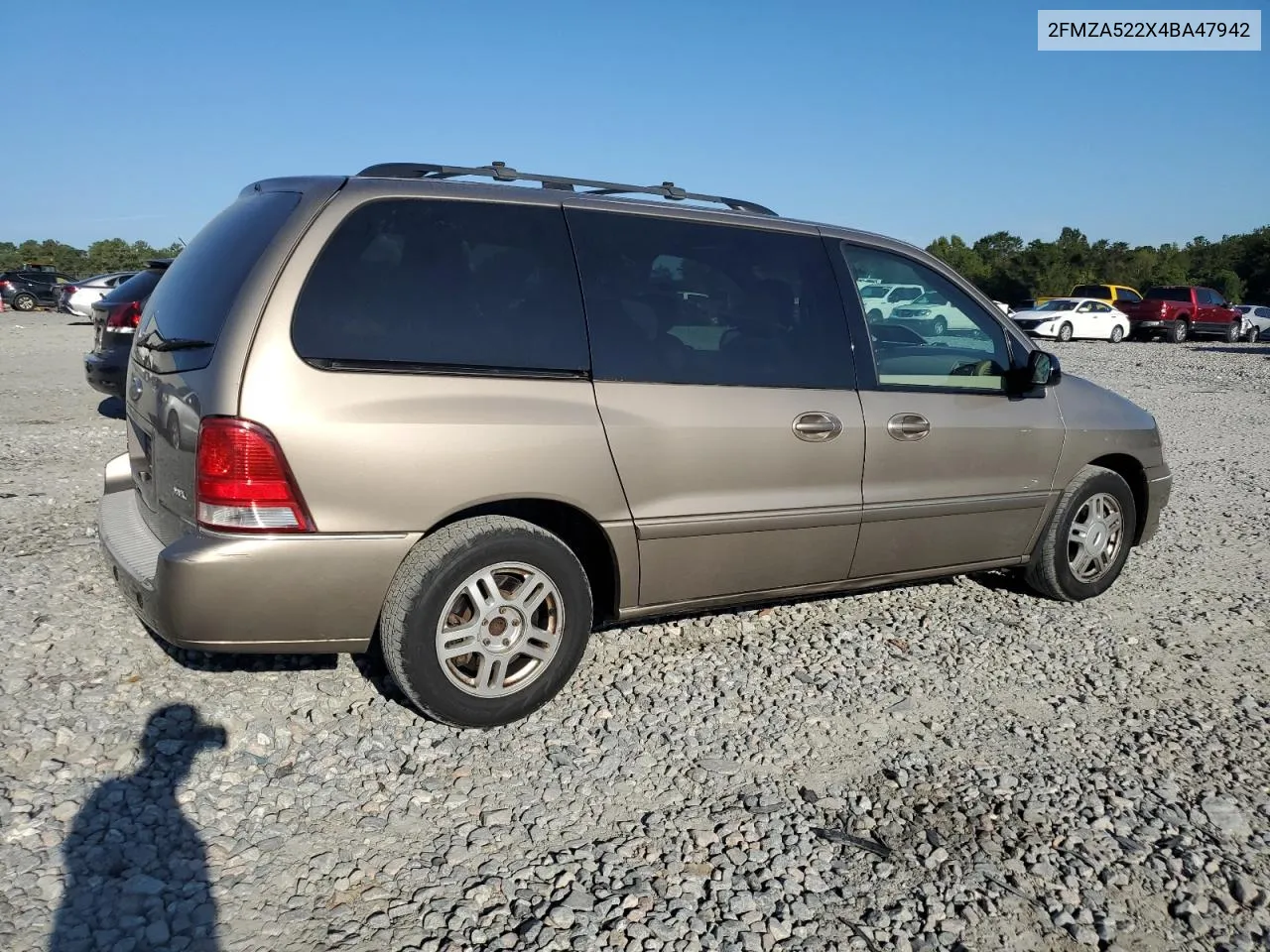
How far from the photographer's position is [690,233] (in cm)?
422

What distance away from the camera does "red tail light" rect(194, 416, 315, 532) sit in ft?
10.5

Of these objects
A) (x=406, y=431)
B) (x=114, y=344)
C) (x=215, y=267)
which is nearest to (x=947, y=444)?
(x=406, y=431)

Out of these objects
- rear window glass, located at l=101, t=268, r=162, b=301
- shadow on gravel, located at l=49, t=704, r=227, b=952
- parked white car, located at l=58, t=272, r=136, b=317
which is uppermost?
parked white car, located at l=58, t=272, r=136, b=317

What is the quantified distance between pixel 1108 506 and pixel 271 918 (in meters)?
4.54

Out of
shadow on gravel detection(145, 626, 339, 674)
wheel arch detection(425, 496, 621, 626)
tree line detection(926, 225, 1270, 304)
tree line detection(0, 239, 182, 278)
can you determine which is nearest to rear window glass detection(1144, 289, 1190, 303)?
tree line detection(926, 225, 1270, 304)

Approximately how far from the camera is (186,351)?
350 cm

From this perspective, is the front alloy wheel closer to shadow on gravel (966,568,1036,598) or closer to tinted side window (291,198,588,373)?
shadow on gravel (966,568,1036,598)

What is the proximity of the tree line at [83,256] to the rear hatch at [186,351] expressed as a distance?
192 ft

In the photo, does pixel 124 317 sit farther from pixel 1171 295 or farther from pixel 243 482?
pixel 1171 295

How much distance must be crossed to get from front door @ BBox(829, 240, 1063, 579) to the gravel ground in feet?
1.49

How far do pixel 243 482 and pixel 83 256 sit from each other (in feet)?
217

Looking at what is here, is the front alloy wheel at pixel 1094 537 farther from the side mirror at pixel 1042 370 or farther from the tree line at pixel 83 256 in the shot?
the tree line at pixel 83 256

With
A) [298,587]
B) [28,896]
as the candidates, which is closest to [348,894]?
[28,896]

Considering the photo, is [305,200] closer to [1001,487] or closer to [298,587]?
[298,587]
